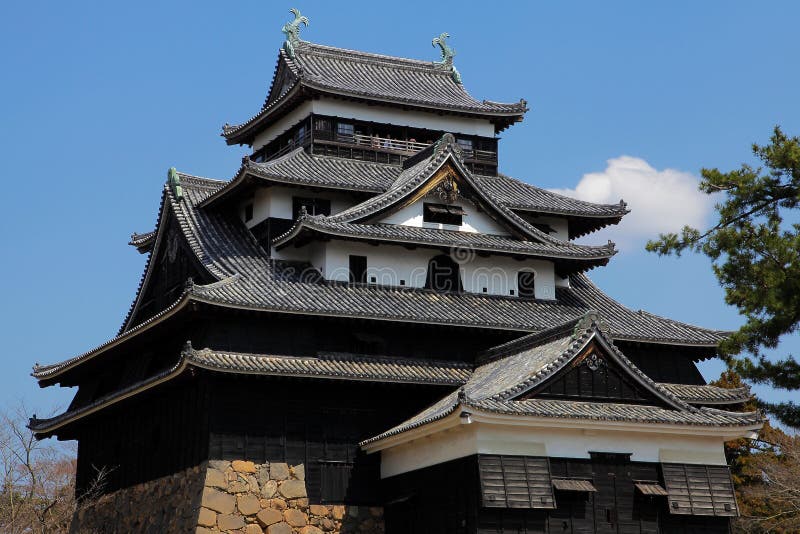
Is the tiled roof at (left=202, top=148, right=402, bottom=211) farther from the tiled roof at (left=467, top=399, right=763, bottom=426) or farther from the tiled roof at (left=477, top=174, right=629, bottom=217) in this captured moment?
the tiled roof at (left=467, top=399, right=763, bottom=426)

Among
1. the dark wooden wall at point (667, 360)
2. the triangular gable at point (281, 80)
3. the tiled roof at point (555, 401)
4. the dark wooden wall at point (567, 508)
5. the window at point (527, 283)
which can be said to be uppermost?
the triangular gable at point (281, 80)

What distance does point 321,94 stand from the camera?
3800cm

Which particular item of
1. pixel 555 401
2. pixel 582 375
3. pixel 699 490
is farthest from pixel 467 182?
pixel 699 490

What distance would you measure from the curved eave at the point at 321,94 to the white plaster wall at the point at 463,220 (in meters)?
5.56

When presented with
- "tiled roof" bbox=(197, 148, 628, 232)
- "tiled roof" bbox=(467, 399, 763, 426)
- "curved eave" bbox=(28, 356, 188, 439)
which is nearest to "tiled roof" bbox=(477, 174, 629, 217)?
"tiled roof" bbox=(197, 148, 628, 232)

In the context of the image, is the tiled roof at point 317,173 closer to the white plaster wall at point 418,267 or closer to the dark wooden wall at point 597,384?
the white plaster wall at point 418,267

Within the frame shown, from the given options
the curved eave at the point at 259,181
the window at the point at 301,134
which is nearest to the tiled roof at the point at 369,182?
the curved eave at the point at 259,181

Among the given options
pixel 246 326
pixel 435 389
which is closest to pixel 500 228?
pixel 435 389

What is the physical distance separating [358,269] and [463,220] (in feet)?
11.9

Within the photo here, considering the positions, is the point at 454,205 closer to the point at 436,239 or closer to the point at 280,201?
the point at 436,239

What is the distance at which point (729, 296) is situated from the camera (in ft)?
84.6

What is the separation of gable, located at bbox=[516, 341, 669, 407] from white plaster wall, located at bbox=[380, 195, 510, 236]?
7396 millimetres

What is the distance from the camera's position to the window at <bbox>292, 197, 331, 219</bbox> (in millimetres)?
35375

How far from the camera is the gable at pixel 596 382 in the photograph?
2800 cm
